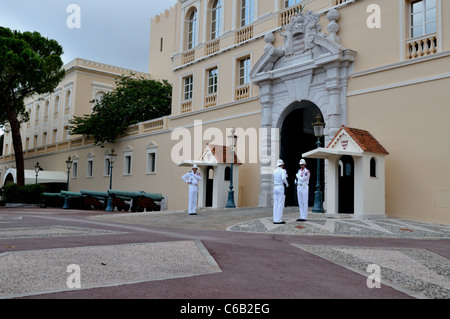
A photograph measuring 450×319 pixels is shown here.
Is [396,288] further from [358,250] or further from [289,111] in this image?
[289,111]

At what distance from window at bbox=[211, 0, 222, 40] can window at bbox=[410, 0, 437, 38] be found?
36.2ft

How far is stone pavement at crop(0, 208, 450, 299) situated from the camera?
4.50 metres

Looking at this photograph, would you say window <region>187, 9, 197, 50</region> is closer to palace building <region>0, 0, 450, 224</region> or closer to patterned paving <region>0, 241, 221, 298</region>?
palace building <region>0, 0, 450, 224</region>

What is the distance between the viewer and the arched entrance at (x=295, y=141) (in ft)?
64.9

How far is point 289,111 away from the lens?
64.6 feet

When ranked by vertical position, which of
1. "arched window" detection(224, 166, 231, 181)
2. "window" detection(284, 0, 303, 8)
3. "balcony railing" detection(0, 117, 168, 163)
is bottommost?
"arched window" detection(224, 166, 231, 181)

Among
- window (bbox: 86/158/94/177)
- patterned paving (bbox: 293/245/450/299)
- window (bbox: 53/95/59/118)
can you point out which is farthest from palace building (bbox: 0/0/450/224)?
window (bbox: 53/95/59/118)

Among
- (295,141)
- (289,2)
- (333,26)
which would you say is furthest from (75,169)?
(333,26)

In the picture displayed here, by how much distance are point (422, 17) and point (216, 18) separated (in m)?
12.2

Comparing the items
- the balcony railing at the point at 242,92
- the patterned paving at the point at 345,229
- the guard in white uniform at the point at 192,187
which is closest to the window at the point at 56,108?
the balcony railing at the point at 242,92
